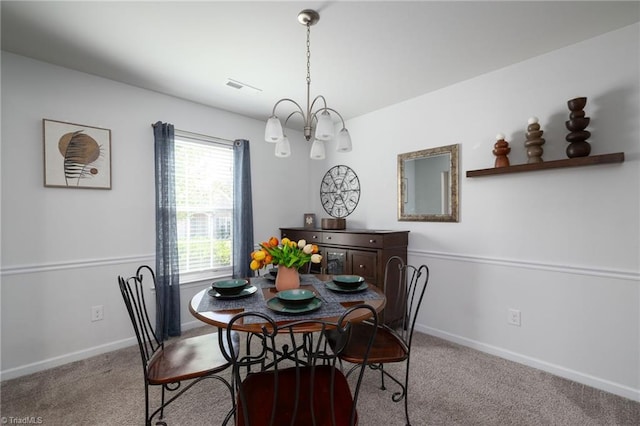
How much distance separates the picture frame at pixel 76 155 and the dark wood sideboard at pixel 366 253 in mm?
2249

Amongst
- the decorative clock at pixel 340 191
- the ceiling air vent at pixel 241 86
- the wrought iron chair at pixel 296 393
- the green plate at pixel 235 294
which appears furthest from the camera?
the decorative clock at pixel 340 191

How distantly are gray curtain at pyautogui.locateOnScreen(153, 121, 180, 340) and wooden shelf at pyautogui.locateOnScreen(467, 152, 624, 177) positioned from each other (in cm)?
298

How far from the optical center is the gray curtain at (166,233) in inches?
113

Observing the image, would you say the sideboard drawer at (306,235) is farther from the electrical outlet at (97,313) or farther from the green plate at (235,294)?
the electrical outlet at (97,313)

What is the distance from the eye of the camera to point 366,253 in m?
2.99

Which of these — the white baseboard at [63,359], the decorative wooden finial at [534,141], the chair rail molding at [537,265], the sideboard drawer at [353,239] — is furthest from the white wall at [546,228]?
the white baseboard at [63,359]

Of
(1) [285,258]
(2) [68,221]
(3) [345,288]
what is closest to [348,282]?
(3) [345,288]

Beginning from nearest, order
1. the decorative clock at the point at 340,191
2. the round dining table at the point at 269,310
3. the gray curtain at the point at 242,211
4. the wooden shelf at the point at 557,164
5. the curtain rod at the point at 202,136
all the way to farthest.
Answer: the round dining table at the point at 269,310, the wooden shelf at the point at 557,164, the curtain rod at the point at 202,136, the gray curtain at the point at 242,211, the decorative clock at the point at 340,191

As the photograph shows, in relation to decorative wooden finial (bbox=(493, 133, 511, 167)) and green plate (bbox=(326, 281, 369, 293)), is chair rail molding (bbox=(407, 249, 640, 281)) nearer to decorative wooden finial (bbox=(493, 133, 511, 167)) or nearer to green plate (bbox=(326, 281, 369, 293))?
decorative wooden finial (bbox=(493, 133, 511, 167))

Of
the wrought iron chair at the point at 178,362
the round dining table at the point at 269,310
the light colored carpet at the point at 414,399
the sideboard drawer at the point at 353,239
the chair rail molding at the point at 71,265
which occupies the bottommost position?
the light colored carpet at the point at 414,399

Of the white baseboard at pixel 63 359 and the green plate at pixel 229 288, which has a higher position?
the green plate at pixel 229 288

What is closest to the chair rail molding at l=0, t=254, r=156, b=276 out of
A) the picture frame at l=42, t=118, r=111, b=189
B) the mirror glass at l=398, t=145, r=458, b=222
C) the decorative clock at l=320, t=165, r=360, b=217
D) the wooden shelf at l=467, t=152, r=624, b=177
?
the picture frame at l=42, t=118, r=111, b=189

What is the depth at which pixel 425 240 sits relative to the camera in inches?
122

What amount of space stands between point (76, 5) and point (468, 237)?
347cm
